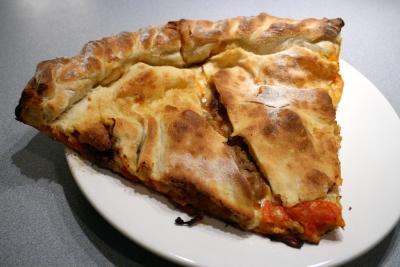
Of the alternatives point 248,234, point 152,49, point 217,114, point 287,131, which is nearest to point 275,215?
point 248,234

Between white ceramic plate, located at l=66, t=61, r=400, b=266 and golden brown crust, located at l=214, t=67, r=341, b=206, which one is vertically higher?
golden brown crust, located at l=214, t=67, r=341, b=206

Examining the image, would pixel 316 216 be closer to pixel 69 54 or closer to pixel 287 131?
pixel 287 131

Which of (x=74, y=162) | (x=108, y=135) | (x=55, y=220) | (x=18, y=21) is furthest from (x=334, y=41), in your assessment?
(x=18, y=21)

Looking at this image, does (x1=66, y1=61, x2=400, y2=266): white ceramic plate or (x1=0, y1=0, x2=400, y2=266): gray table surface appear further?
(x1=0, y1=0, x2=400, y2=266): gray table surface

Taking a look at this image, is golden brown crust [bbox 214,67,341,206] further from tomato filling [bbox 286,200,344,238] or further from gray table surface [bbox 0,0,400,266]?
gray table surface [bbox 0,0,400,266]

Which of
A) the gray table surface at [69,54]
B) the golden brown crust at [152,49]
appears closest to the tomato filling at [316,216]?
the gray table surface at [69,54]

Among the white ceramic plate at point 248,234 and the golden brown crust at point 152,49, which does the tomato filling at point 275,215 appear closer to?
the white ceramic plate at point 248,234

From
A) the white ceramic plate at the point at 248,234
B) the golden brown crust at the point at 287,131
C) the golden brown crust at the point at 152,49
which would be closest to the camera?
the white ceramic plate at the point at 248,234

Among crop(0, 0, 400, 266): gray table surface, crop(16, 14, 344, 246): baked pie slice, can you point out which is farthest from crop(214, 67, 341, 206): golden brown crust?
crop(0, 0, 400, 266): gray table surface

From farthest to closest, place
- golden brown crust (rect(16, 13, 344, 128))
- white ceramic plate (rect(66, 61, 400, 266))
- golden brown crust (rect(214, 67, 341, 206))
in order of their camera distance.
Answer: golden brown crust (rect(16, 13, 344, 128)) → golden brown crust (rect(214, 67, 341, 206)) → white ceramic plate (rect(66, 61, 400, 266))
